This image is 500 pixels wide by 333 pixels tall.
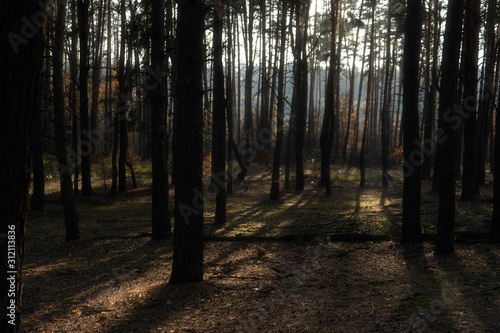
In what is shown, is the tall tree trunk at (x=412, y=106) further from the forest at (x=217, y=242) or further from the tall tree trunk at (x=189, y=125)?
the tall tree trunk at (x=189, y=125)

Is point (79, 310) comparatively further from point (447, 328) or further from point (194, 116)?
point (447, 328)

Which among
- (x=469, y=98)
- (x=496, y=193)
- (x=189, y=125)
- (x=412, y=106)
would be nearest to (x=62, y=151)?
(x=189, y=125)

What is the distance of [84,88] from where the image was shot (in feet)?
49.8

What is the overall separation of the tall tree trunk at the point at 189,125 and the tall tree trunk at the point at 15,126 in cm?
310

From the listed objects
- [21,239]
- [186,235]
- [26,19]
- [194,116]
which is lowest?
[186,235]

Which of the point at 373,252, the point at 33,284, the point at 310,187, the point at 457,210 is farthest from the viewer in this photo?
the point at 310,187

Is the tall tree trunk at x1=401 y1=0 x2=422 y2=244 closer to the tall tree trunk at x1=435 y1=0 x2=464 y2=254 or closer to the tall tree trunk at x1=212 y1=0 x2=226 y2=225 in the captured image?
the tall tree trunk at x1=435 y1=0 x2=464 y2=254

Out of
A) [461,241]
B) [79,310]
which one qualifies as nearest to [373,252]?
[461,241]

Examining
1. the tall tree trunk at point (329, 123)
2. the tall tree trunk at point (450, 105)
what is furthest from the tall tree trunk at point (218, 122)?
the tall tree trunk at point (329, 123)

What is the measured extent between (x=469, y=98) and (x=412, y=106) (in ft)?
15.1

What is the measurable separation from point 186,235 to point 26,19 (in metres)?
4.00

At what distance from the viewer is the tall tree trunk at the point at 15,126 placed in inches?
106

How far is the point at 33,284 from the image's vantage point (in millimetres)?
6738

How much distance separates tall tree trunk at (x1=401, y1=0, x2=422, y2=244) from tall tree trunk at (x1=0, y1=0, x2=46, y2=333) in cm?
691
